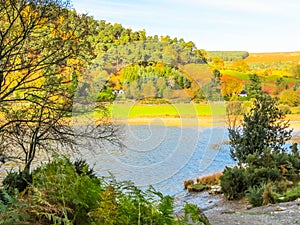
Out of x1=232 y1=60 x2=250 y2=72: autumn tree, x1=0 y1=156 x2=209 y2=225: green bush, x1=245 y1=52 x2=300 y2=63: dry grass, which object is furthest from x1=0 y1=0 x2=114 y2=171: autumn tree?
x1=245 y1=52 x2=300 y2=63: dry grass

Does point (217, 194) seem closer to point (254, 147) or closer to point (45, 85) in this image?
point (254, 147)

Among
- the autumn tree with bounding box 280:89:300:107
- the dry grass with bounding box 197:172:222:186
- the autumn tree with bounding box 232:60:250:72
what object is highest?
→ the autumn tree with bounding box 232:60:250:72

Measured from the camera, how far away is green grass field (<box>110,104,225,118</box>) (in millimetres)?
13484

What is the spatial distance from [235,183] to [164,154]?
5831mm

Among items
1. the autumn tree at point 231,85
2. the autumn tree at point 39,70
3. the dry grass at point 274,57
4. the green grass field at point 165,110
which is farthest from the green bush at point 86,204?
the dry grass at point 274,57

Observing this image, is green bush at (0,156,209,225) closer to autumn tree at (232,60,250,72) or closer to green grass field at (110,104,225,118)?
green grass field at (110,104,225,118)

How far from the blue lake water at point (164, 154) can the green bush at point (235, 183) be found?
10.8ft

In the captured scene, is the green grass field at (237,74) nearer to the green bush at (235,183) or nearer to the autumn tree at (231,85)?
the autumn tree at (231,85)

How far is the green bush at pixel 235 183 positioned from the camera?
9906 millimetres

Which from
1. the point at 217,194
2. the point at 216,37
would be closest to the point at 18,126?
the point at 217,194

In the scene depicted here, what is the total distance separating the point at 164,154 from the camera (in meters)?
15.7

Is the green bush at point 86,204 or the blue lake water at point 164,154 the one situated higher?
the green bush at point 86,204

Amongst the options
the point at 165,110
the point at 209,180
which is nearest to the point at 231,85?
the point at 165,110

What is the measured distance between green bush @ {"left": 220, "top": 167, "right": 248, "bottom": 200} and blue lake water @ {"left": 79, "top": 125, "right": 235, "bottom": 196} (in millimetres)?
3303
